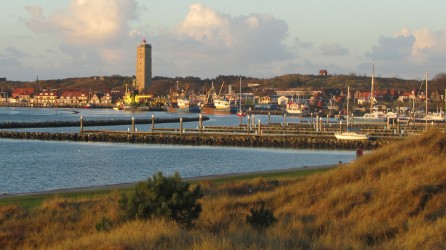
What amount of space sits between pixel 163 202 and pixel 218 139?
158 feet

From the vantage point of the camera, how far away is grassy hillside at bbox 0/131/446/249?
34.6ft

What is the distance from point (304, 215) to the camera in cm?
1557

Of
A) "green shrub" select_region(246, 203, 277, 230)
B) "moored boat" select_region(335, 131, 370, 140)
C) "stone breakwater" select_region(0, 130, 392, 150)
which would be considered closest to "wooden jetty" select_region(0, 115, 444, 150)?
"stone breakwater" select_region(0, 130, 392, 150)

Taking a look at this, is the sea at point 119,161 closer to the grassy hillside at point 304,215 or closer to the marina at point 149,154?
the marina at point 149,154

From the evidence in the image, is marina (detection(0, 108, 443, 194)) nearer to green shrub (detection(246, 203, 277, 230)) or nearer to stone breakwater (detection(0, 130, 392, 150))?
stone breakwater (detection(0, 130, 392, 150))

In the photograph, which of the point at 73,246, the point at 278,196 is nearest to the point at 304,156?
the point at 278,196

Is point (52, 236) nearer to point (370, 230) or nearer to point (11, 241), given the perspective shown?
point (11, 241)

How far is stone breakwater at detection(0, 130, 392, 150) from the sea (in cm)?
174

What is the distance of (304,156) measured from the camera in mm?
50094

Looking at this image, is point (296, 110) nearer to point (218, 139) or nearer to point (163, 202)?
point (218, 139)

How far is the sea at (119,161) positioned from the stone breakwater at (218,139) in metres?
1.74

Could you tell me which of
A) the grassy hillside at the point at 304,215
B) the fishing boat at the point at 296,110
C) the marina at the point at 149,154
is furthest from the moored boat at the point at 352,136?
the fishing boat at the point at 296,110

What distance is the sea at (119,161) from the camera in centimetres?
3509

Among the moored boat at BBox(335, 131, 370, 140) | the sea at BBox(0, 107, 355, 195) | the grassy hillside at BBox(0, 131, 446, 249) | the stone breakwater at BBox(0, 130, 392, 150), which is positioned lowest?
the sea at BBox(0, 107, 355, 195)
